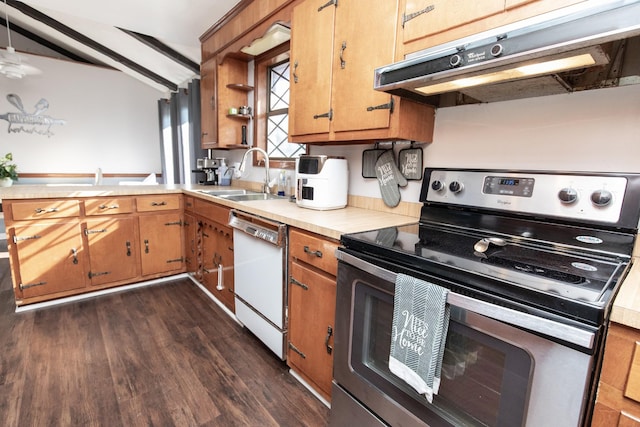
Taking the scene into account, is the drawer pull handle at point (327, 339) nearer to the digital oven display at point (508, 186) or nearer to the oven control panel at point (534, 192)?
the oven control panel at point (534, 192)

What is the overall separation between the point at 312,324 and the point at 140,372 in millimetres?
1011

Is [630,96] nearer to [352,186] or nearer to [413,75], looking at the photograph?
[413,75]

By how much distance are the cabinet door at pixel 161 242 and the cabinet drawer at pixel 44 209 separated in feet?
1.53

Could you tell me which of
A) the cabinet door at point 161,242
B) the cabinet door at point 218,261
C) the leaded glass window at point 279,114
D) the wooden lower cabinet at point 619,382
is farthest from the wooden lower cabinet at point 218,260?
the wooden lower cabinet at point 619,382

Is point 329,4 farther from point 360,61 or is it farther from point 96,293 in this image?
point 96,293

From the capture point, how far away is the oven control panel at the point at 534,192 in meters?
0.97

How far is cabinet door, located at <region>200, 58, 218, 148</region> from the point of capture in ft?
9.64

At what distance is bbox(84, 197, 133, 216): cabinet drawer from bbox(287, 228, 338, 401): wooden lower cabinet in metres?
1.82

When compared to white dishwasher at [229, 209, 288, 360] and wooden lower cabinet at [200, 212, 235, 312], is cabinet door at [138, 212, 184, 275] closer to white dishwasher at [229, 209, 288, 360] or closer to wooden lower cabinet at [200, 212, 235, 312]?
wooden lower cabinet at [200, 212, 235, 312]

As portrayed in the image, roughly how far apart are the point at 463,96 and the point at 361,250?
0.89 m

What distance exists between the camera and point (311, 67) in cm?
174

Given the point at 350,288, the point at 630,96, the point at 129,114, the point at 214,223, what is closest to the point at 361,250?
the point at 350,288

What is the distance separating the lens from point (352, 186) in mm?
1974

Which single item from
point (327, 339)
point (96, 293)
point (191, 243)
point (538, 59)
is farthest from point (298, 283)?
point (96, 293)
